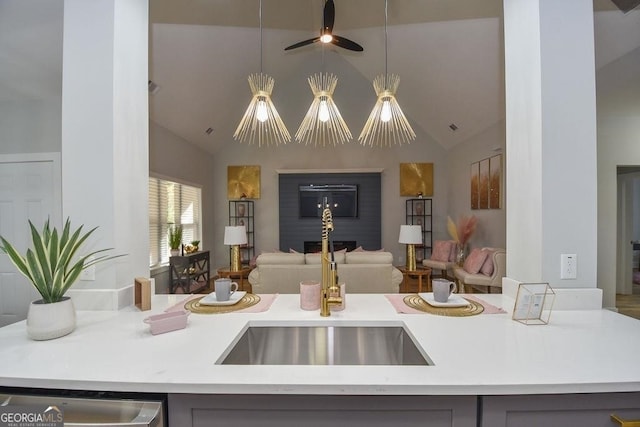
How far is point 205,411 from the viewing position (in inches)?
32.0

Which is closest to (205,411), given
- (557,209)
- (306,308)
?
(306,308)

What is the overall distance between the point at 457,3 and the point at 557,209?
113 inches

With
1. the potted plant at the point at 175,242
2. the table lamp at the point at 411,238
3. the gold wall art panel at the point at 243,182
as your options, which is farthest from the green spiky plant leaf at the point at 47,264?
the gold wall art panel at the point at 243,182

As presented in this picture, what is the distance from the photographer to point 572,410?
0.81 metres

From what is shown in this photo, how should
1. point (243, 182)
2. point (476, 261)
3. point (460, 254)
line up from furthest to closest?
1. point (243, 182)
2. point (460, 254)
3. point (476, 261)

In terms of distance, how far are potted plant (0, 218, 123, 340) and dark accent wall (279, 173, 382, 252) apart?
17.0 feet

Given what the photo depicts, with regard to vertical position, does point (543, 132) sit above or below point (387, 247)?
above

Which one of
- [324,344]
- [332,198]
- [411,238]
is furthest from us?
[332,198]

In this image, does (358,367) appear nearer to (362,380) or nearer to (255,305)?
(362,380)

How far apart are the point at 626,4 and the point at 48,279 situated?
170 inches

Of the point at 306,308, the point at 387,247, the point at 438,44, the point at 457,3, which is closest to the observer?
the point at 306,308

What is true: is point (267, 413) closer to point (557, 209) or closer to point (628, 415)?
point (628, 415)

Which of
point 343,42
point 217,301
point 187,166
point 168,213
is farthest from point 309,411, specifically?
point 187,166

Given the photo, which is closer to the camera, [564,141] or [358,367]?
[358,367]
